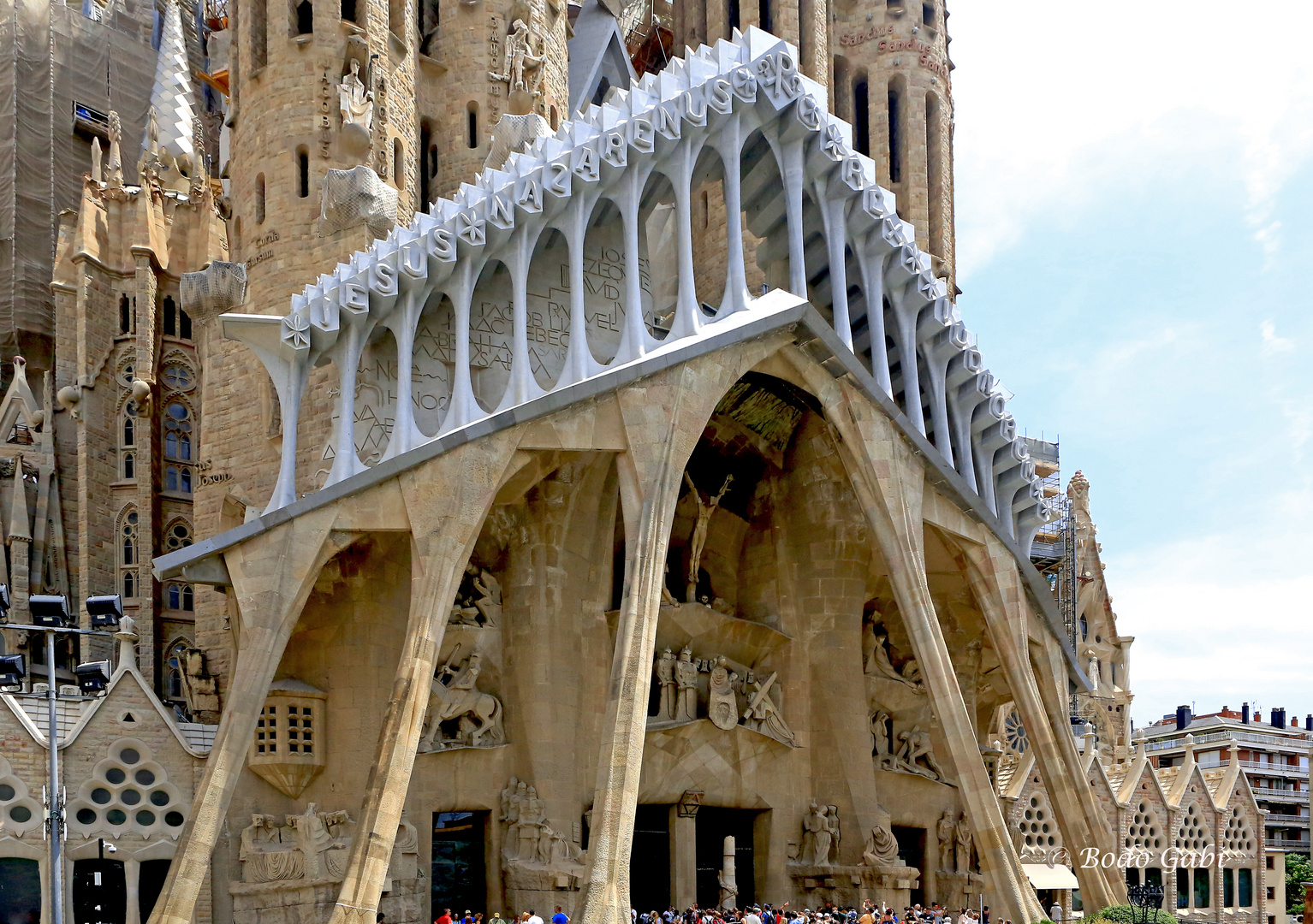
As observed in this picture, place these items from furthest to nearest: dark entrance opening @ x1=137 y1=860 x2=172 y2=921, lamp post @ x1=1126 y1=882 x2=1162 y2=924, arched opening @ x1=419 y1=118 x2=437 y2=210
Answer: arched opening @ x1=419 y1=118 x2=437 y2=210 < lamp post @ x1=1126 y1=882 x2=1162 y2=924 < dark entrance opening @ x1=137 y1=860 x2=172 y2=921

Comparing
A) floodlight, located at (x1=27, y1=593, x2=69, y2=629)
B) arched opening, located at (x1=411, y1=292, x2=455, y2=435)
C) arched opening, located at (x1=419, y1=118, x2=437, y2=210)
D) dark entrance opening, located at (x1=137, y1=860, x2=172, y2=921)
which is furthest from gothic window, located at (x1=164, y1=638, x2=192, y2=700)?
floodlight, located at (x1=27, y1=593, x2=69, y2=629)

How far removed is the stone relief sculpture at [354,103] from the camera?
2586 cm

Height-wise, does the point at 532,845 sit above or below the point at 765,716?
below

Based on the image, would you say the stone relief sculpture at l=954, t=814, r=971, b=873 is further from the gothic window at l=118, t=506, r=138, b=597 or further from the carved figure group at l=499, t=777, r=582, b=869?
the gothic window at l=118, t=506, r=138, b=597

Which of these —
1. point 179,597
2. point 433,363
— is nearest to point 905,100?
point 433,363

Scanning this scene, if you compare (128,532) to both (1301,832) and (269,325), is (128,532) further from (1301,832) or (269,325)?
(1301,832)

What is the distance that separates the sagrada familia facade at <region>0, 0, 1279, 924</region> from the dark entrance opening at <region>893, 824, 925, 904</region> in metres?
0.09

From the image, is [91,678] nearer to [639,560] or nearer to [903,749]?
[639,560]

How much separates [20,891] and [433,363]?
9.62 m

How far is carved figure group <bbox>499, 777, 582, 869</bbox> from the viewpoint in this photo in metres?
23.8

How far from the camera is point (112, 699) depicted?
73.0ft

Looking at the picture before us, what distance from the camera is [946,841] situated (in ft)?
100.0

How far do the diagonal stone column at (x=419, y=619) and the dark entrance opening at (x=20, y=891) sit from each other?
489 centimetres

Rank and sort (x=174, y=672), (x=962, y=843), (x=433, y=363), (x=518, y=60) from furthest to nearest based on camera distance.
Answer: (x=174, y=672), (x=962, y=843), (x=518, y=60), (x=433, y=363)
